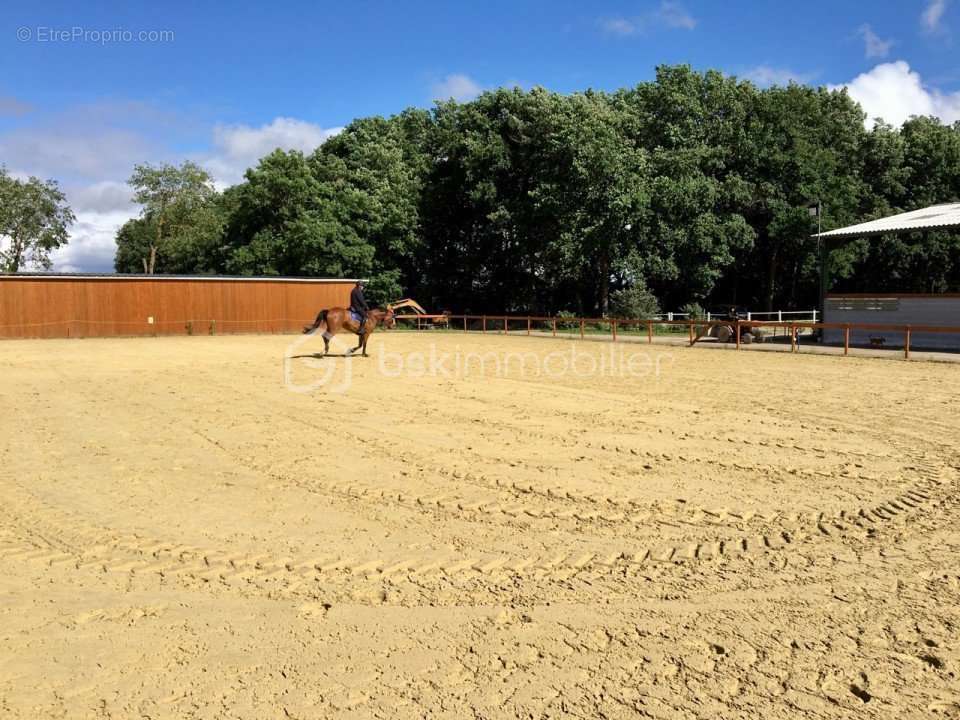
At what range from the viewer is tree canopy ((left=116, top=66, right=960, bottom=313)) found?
3656 cm

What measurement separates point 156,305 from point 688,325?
23.0 m

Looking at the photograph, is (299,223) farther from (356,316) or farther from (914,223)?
(914,223)

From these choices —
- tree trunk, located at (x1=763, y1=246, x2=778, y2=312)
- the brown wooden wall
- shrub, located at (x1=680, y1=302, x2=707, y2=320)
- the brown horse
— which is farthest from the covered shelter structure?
the brown wooden wall

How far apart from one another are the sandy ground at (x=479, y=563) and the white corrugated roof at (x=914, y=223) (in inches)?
656

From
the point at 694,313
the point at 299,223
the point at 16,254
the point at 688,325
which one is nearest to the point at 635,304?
the point at 694,313

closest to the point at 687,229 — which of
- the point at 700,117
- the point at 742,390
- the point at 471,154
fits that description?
the point at 700,117

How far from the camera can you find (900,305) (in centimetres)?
2478

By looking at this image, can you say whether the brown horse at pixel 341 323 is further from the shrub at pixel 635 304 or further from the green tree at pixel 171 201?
the green tree at pixel 171 201

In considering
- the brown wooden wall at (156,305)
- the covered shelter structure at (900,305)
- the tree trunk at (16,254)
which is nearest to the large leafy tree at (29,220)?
the tree trunk at (16,254)

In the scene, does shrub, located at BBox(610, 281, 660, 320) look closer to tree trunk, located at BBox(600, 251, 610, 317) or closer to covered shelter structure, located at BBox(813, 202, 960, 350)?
tree trunk, located at BBox(600, 251, 610, 317)

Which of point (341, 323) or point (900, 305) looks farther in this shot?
point (900, 305)

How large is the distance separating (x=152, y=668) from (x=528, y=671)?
183cm

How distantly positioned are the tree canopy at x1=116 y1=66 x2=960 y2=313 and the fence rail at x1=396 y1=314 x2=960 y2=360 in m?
3.75

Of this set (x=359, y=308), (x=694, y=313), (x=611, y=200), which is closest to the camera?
(x=359, y=308)
